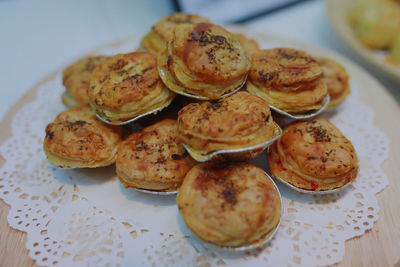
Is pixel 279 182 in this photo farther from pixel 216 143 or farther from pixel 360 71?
pixel 360 71

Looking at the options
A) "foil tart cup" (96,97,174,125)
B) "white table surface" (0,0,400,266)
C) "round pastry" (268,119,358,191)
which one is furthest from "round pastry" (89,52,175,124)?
"white table surface" (0,0,400,266)

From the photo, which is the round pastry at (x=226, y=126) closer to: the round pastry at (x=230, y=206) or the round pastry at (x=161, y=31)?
the round pastry at (x=230, y=206)

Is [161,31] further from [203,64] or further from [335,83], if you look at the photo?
[335,83]

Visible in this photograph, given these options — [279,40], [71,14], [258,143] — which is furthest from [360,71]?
[71,14]

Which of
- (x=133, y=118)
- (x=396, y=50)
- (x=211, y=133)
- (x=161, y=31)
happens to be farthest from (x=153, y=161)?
(x=396, y=50)

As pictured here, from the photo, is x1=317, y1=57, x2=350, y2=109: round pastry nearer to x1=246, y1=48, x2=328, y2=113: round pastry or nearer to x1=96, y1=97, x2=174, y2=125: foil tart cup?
x1=246, y1=48, x2=328, y2=113: round pastry

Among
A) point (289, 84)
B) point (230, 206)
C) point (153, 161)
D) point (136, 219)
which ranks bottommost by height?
point (136, 219)

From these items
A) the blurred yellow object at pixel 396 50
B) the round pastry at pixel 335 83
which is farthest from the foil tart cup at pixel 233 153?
the blurred yellow object at pixel 396 50

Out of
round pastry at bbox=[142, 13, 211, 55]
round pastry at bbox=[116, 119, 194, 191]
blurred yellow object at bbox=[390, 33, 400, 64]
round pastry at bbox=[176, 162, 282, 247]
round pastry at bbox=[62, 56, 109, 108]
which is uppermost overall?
round pastry at bbox=[142, 13, 211, 55]
